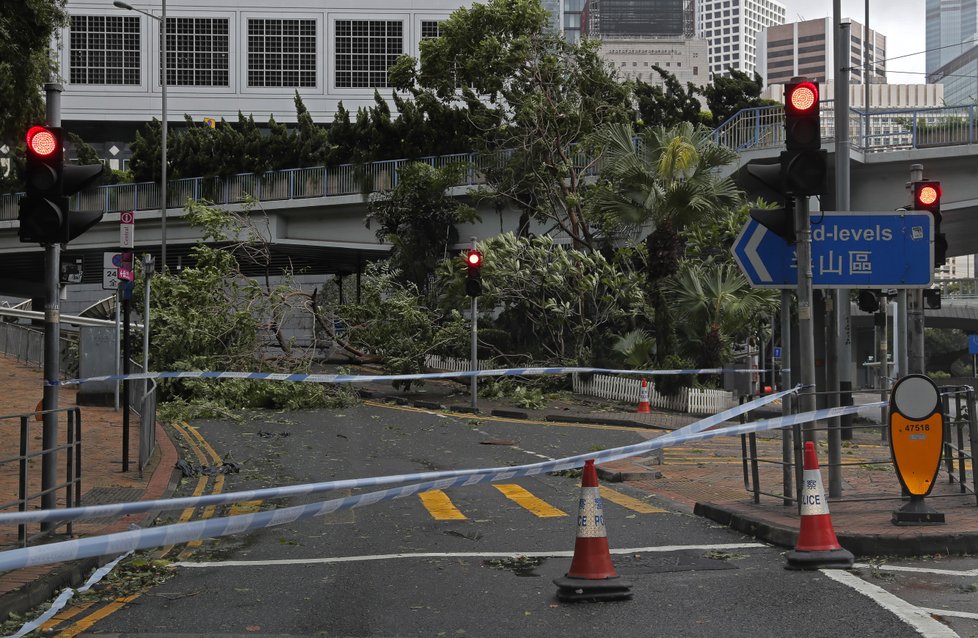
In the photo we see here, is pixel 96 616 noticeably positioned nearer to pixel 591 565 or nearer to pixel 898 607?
pixel 591 565

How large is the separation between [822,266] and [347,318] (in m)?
19.6

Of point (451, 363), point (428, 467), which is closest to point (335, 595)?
point (428, 467)

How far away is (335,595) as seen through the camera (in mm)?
7254

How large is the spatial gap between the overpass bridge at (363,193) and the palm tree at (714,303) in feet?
18.9

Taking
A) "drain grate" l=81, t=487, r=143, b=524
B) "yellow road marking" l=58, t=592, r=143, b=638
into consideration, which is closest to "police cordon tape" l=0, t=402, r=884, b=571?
"yellow road marking" l=58, t=592, r=143, b=638

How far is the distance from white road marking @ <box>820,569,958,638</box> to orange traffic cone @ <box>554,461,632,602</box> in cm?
156

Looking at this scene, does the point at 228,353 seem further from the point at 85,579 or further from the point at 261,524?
the point at 261,524

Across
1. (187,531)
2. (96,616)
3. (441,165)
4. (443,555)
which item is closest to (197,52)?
(441,165)

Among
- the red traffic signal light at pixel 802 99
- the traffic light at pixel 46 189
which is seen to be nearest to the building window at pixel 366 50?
the red traffic signal light at pixel 802 99

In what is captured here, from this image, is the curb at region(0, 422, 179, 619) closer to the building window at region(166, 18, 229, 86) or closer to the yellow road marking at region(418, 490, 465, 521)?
the yellow road marking at region(418, 490, 465, 521)

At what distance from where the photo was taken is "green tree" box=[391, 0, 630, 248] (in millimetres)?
31547

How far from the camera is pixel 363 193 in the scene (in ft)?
140

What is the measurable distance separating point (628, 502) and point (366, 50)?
54.7 m

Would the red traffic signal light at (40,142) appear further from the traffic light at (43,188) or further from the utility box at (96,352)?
the utility box at (96,352)
